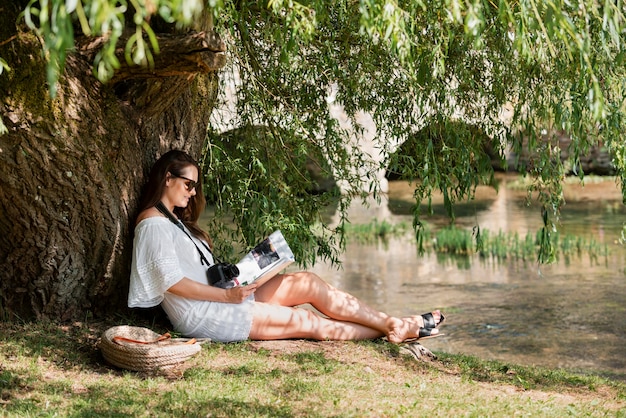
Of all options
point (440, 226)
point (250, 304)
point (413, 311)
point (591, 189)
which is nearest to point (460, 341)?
point (413, 311)

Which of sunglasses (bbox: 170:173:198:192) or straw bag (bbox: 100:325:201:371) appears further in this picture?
sunglasses (bbox: 170:173:198:192)

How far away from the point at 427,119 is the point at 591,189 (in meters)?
17.2

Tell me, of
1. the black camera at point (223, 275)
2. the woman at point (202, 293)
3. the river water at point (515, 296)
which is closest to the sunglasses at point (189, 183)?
the woman at point (202, 293)

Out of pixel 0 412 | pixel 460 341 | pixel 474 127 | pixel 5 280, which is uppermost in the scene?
pixel 474 127

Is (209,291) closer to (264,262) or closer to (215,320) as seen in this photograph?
(215,320)

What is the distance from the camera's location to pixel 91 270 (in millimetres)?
5434

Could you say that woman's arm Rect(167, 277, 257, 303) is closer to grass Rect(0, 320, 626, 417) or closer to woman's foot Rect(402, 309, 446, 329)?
grass Rect(0, 320, 626, 417)

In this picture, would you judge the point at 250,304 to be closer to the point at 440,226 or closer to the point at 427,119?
the point at 427,119

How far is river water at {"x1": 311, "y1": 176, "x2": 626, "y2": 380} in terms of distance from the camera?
8.65 m

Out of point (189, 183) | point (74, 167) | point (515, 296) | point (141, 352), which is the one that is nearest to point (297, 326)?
point (189, 183)

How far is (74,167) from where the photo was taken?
197 inches

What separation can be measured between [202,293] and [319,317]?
87cm

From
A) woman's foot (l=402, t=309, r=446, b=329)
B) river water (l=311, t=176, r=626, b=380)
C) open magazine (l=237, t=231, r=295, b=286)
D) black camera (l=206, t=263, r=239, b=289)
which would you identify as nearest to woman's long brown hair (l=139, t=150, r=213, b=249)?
black camera (l=206, t=263, r=239, b=289)

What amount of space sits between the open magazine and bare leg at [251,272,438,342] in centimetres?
25
